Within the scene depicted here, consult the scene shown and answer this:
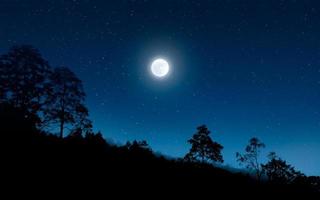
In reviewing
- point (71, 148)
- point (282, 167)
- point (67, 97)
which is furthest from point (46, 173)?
point (282, 167)

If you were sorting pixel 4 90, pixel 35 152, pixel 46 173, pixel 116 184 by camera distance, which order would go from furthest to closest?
pixel 4 90 < pixel 35 152 < pixel 116 184 < pixel 46 173

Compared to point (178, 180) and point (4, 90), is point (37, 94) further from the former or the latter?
point (178, 180)

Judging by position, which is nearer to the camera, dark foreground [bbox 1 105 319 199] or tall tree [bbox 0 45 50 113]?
dark foreground [bbox 1 105 319 199]

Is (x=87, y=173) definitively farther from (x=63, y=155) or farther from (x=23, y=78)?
(x=23, y=78)

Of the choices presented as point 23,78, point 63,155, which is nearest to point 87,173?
point 63,155

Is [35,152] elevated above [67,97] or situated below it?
below

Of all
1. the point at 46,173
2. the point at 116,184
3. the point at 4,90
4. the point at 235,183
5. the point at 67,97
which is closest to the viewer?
the point at 46,173

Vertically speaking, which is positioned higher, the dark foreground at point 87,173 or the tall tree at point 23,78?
the tall tree at point 23,78

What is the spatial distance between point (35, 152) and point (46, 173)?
302 centimetres

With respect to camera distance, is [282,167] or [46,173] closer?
[46,173]

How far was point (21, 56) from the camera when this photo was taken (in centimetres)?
2450

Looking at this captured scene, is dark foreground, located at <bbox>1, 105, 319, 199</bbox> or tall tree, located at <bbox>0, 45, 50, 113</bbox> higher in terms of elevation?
tall tree, located at <bbox>0, 45, 50, 113</bbox>

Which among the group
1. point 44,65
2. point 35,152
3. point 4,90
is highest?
point 44,65

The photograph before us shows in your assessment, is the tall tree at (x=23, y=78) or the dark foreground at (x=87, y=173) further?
the tall tree at (x=23, y=78)
